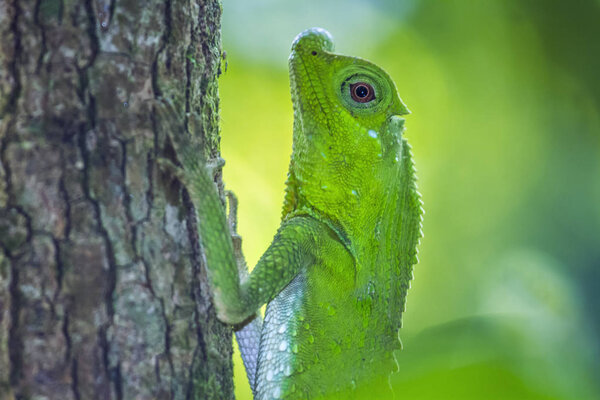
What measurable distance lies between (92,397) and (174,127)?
960 millimetres

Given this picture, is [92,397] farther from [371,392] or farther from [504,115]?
[504,115]

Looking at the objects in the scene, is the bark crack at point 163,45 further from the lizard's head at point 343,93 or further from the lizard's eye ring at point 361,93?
the lizard's eye ring at point 361,93

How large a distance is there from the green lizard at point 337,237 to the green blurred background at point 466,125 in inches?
109

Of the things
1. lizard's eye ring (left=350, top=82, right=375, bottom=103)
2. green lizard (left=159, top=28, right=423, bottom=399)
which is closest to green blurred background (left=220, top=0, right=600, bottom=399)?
green lizard (left=159, top=28, right=423, bottom=399)

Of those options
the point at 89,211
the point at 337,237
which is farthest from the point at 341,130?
the point at 89,211

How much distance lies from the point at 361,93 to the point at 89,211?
1715 mm

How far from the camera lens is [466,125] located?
22.2ft

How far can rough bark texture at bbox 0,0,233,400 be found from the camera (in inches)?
64.7

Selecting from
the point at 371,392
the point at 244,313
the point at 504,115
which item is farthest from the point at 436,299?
the point at 244,313

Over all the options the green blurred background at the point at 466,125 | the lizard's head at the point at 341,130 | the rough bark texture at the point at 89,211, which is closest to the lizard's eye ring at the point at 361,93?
the lizard's head at the point at 341,130

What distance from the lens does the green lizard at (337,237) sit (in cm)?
264

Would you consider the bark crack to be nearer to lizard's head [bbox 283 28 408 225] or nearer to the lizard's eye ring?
lizard's head [bbox 283 28 408 225]

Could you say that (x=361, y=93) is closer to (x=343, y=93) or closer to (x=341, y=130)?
(x=343, y=93)

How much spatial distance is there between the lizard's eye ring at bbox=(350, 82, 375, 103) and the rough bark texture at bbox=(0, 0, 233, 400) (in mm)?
1233
